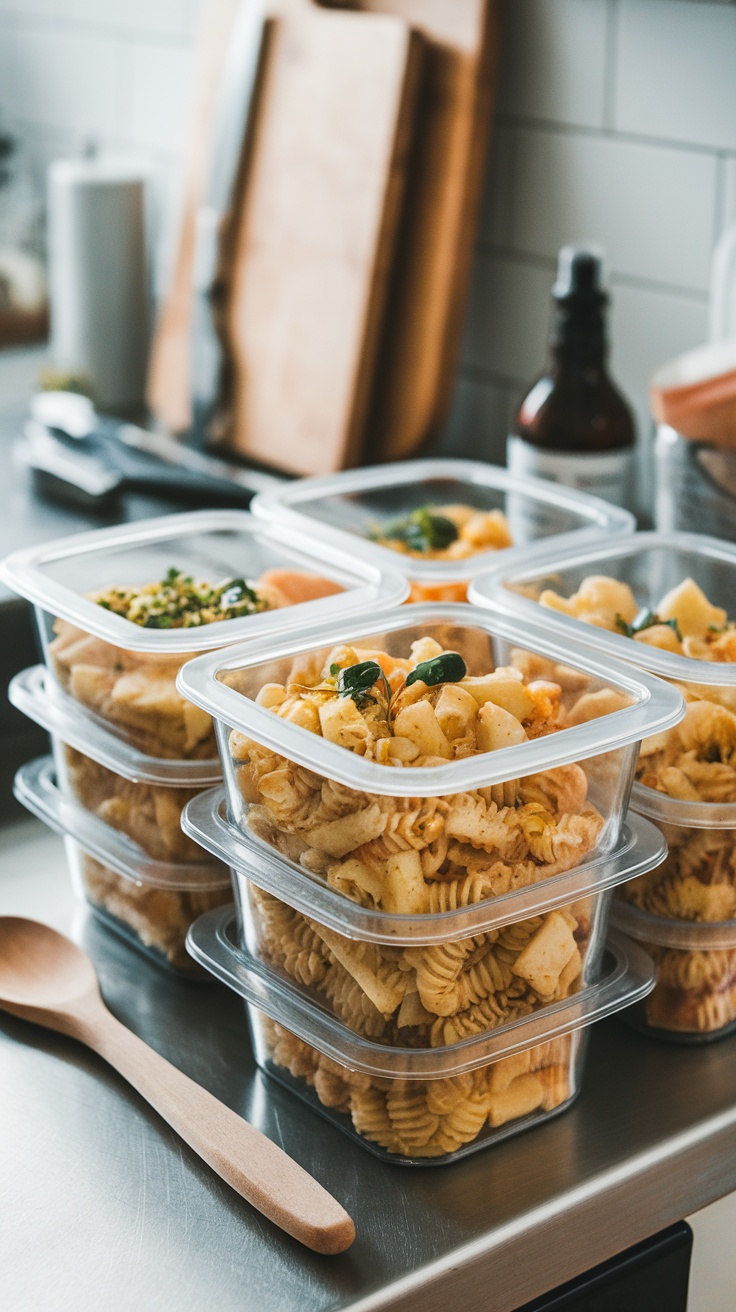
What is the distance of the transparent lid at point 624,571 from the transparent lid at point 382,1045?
0.60 feet

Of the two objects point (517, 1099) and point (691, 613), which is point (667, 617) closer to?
point (691, 613)

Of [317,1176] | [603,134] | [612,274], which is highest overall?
[603,134]

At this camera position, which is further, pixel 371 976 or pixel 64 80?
pixel 64 80

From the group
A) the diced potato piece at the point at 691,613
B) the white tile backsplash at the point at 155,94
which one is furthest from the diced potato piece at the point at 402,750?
the white tile backsplash at the point at 155,94

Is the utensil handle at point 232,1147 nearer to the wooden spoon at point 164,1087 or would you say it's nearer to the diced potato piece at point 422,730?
the wooden spoon at point 164,1087

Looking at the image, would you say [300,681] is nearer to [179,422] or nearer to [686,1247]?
[686,1247]

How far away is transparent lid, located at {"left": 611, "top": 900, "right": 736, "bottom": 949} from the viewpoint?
694 mm

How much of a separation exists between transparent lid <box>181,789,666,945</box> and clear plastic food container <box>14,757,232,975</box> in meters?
0.08

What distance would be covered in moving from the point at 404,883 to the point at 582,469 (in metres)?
0.54

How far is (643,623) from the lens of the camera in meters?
0.75

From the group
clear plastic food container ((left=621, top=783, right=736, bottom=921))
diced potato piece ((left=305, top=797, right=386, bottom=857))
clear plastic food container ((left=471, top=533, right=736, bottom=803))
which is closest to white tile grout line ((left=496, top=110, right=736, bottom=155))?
clear plastic food container ((left=471, top=533, right=736, bottom=803))

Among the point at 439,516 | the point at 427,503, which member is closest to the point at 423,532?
the point at 439,516

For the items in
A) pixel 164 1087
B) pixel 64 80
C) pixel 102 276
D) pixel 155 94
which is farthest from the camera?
pixel 64 80

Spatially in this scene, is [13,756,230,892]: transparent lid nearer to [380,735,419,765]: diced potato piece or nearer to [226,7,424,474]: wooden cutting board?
[380,735,419,765]: diced potato piece
